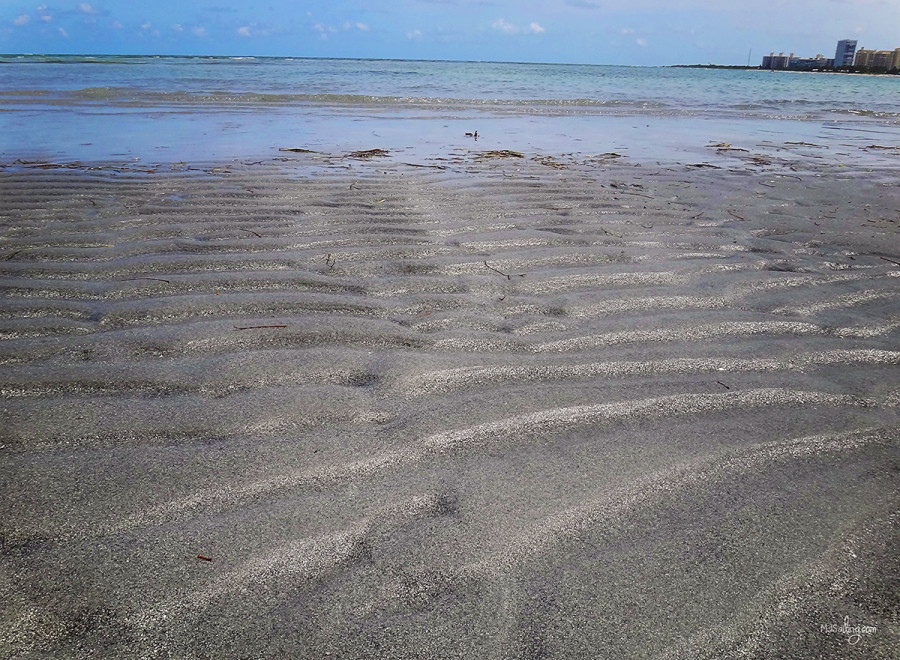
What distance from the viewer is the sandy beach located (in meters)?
1.04

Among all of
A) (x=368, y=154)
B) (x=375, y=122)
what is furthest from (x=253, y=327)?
(x=375, y=122)

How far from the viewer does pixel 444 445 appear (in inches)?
60.2

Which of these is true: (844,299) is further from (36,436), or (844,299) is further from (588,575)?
(36,436)

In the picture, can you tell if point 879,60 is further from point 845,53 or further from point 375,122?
point 375,122

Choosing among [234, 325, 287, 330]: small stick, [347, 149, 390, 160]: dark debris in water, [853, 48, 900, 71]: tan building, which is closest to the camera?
[234, 325, 287, 330]: small stick

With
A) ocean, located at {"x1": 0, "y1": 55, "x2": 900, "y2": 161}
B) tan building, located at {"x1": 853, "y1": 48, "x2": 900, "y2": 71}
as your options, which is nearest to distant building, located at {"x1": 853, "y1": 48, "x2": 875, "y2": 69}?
tan building, located at {"x1": 853, "y1": 48, "x2": 900, "y2": 71}

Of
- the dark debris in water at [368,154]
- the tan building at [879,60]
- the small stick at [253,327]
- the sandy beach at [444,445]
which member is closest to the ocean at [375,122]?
the dark debris in water at [368,154]

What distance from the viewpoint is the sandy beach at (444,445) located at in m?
1.04

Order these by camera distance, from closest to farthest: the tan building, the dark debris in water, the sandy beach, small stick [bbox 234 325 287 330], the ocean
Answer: the sandy beach → small stick [bbox 234 325 287 330] → the dark debris in water → the ocean → the tan building

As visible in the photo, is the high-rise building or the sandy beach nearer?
the sandy beach

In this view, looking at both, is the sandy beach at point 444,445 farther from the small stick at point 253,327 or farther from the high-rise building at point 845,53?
the high-rise building at point 845,53

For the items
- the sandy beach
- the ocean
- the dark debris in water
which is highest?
the ocean

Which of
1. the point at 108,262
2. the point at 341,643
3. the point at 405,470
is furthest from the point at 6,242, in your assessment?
the point at 341,643

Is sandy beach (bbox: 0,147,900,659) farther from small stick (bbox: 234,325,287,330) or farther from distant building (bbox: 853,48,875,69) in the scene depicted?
distant building (bbox: 853,48,875,69)
